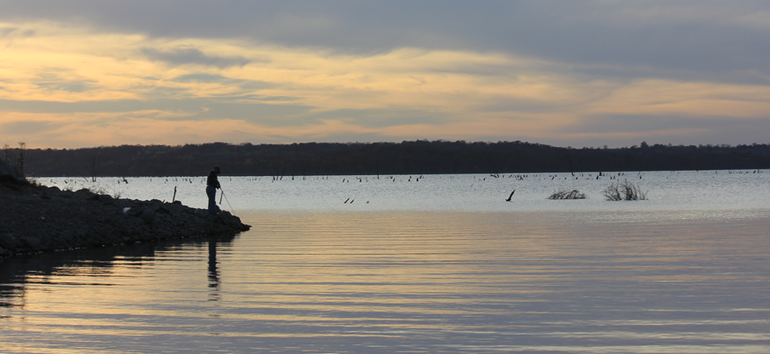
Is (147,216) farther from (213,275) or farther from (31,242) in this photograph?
(213,275)

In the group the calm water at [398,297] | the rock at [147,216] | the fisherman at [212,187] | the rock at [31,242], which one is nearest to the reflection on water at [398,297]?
the calm water at [398,297]

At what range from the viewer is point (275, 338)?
A: 7.01m

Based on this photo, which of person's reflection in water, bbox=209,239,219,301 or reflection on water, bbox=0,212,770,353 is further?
person's reflection in water, bbox=209,239,219,301

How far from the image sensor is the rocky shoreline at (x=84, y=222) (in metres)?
16.2

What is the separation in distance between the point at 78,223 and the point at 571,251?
12813 millimetres

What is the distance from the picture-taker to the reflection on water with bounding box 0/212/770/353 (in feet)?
22.6

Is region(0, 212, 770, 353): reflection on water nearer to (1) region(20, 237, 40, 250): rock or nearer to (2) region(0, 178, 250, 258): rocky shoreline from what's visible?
(1) region(20, 237, 40, 250): rock

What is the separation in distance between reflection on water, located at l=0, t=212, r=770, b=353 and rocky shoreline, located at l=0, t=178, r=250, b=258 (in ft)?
3.00

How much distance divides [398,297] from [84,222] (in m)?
12.2

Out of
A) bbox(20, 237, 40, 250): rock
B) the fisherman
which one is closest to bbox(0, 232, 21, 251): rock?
bbox(20, 237, 40, 250): rock

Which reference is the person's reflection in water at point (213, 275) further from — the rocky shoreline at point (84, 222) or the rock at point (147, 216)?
the rock at point (147, 216)

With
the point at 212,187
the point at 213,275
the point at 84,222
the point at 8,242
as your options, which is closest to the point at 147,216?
the point at 84,222

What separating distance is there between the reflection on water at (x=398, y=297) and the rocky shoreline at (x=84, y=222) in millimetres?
914

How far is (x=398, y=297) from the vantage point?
30.9ft
